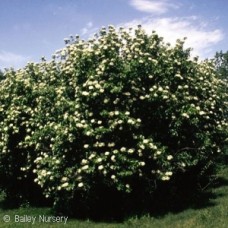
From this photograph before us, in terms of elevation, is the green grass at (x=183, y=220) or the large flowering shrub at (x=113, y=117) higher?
the large flowering shrub at (x=113, y=117)

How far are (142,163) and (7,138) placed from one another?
852 cm

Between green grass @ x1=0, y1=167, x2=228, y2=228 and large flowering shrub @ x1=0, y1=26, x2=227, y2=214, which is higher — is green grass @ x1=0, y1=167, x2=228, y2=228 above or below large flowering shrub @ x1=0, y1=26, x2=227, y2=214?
below

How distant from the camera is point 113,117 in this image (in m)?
17.3

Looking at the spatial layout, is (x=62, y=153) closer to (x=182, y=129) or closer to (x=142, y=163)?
(x=142, y=163)

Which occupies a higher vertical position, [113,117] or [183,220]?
[113,117]

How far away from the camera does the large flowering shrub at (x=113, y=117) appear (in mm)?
17234

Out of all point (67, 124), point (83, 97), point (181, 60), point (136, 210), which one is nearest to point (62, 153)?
point (67, 124)

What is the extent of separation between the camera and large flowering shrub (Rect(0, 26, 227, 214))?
1723 cm

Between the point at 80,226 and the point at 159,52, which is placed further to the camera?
the point at 159,52

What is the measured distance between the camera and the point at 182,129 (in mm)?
19484

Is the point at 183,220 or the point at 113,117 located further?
Answer: the point at 113,117

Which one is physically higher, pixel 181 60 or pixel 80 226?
pixel 181 60

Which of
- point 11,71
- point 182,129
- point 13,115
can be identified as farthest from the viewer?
point 11,71

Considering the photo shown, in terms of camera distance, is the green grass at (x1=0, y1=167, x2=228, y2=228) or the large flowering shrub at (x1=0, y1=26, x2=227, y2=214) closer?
the green grass at (x1=0, y1=167, x2=228, y2=228)
